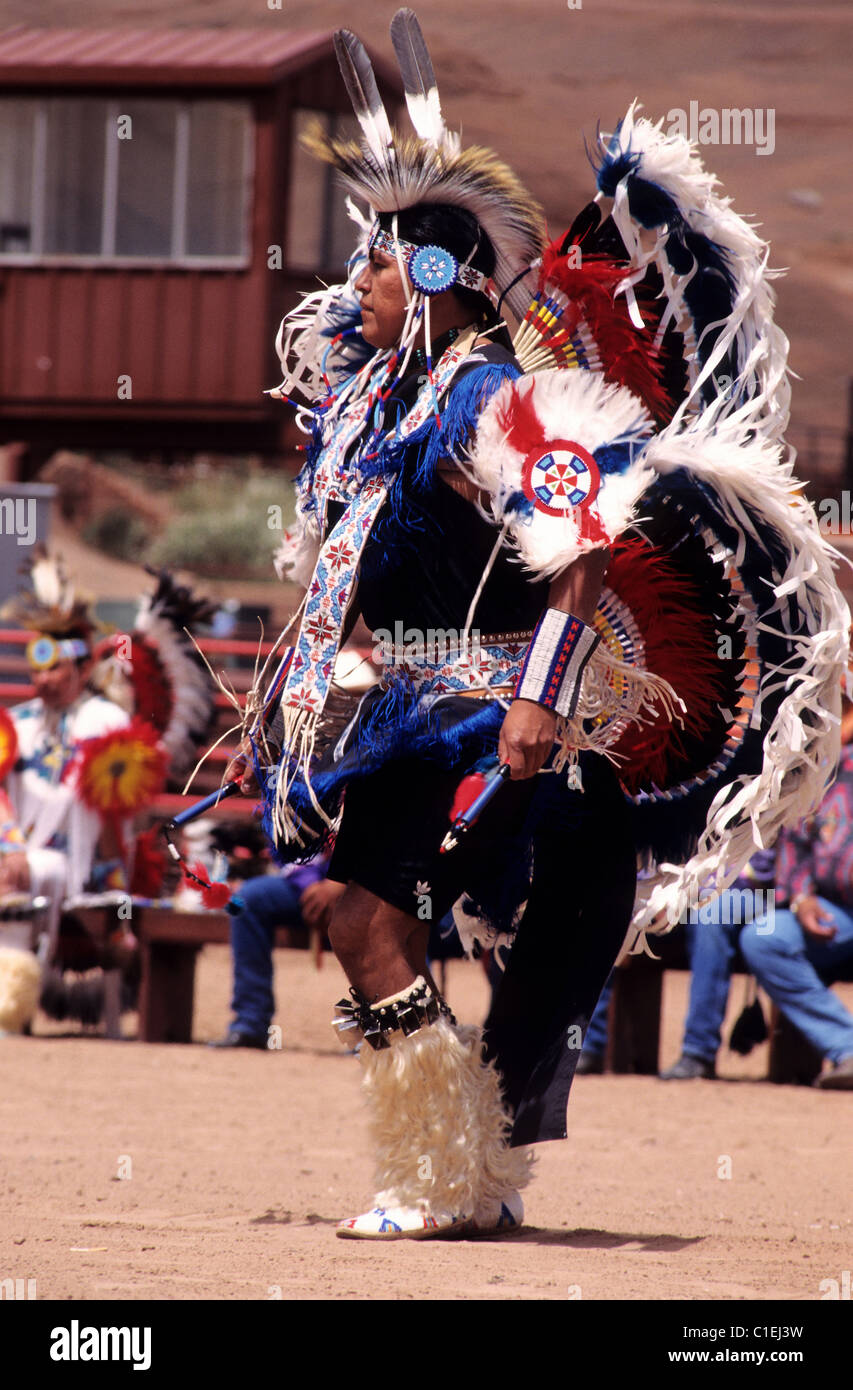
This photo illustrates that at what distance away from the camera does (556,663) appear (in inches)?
134

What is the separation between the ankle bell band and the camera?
12.0 feet

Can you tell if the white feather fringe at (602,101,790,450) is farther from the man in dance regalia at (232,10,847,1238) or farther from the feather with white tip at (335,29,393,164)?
the feather with white tip at (335,29,393,164)

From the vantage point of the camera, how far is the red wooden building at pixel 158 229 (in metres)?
20.4

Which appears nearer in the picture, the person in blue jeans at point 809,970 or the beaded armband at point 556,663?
the beaded armband at point 556,663

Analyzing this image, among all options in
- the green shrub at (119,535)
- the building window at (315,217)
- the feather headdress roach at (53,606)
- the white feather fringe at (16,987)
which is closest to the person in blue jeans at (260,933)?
the white feather fringe at (16,987)

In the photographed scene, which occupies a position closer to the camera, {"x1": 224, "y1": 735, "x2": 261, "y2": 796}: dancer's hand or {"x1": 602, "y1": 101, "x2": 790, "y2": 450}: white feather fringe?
{"x1": 602, "y1": 101, "x2": 790, "y2": 450}: white feather fringe

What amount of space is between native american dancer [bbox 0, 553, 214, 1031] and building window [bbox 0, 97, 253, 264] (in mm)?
13372

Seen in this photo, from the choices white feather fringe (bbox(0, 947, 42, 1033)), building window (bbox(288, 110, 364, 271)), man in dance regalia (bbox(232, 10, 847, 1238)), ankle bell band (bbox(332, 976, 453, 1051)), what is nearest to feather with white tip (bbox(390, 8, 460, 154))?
man in dance regalia (bbox(232, 10, 847, 1238))

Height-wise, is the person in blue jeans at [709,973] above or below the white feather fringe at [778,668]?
below

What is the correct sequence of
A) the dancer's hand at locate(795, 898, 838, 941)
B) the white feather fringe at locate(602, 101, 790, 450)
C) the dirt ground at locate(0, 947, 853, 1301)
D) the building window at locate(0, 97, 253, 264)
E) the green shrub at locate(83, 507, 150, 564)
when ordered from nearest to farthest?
the dirt ground at locate(0, 947, 853, 1301) < the white feather fringe at locate(602, 101, 790, 450) < the dancer's hand at locate(795, 898, 838, 941) < the building window at locate(0, 97, 253, 264) < the green shrub at locate(83, 507, 150, 564)

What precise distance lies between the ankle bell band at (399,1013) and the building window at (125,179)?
17.6 metres

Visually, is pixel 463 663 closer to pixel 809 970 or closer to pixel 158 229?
pixel 809 970

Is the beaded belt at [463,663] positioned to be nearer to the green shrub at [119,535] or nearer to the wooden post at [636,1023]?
the wooden post at [636,1023]

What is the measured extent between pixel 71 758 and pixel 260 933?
1109mm
